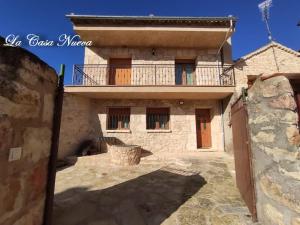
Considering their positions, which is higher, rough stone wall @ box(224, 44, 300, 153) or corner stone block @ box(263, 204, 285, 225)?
rough stone wall @ box(224, 44, 300, 153)

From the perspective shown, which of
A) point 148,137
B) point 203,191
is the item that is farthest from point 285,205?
point 148,137

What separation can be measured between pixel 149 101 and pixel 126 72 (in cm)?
227

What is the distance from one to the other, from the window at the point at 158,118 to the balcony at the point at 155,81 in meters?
0.89

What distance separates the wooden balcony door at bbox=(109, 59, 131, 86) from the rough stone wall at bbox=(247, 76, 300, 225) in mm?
8031

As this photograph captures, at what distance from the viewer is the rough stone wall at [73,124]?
25.3ft

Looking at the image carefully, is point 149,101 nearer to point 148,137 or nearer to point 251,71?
point 148,137

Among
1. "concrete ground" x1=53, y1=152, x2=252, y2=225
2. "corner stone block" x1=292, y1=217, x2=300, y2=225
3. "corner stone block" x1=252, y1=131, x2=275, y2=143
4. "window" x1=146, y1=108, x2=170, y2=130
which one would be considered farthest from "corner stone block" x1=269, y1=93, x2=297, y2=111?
"window" x1=146, y1=108, x2=170, y2=130

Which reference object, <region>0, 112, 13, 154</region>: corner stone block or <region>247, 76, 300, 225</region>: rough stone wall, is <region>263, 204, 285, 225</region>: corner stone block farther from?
<region>0, 112, 13, 154</region>: corner stone block

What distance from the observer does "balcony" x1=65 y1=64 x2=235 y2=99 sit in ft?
26.8

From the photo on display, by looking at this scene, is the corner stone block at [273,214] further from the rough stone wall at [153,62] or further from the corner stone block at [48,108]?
the rough stone wall at [153,62]

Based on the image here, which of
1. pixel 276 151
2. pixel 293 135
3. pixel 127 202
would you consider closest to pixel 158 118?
pixel 127 202

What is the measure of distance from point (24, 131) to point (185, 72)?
920cm

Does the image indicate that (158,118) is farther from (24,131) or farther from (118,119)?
(24,131)

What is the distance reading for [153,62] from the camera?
32.1 ft
